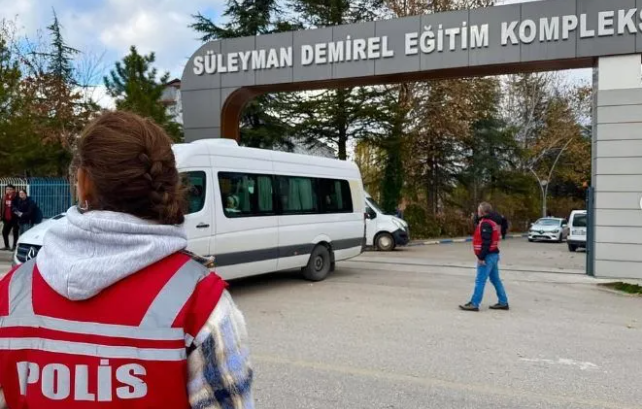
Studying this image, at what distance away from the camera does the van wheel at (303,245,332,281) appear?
36.2 feet

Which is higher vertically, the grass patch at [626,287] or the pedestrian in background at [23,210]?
the pedestrian in background at [23,210]

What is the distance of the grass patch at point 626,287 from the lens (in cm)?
1052

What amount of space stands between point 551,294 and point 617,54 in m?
5.50

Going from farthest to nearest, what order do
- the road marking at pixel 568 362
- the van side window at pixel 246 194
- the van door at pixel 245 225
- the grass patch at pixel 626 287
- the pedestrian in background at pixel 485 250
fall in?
the grass patch at pixel 626 287 < the van side window at pixel 246 194 < the van door at pixel 245 225 < the pedestrian in background at pixel 485 250 < the road marking at pixel 568 362

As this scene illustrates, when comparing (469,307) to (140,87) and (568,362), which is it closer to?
(568,362)

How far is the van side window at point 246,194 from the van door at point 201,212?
29 centimetres

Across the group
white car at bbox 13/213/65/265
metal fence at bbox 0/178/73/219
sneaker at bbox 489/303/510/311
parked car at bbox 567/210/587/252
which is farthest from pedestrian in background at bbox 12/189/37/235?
parked car at bbox 567/210/587/252

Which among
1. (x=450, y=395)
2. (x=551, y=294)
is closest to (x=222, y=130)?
(x=551, y=294)

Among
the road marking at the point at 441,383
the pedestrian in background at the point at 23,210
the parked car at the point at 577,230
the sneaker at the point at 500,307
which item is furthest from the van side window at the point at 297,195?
the parked car at the point at 577,230

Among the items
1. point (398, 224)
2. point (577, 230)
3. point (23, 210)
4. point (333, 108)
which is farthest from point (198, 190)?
point (577, 230)

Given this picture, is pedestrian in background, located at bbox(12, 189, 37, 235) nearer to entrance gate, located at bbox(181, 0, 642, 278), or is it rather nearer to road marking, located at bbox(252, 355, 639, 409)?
entrance gate, located at bbox(181, 0, 642, 278)

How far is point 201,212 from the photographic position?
8367 millimetres

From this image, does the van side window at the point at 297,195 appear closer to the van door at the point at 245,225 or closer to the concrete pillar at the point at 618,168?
the van door at the point at 245,225

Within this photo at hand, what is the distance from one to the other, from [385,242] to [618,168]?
8770 millimetres
